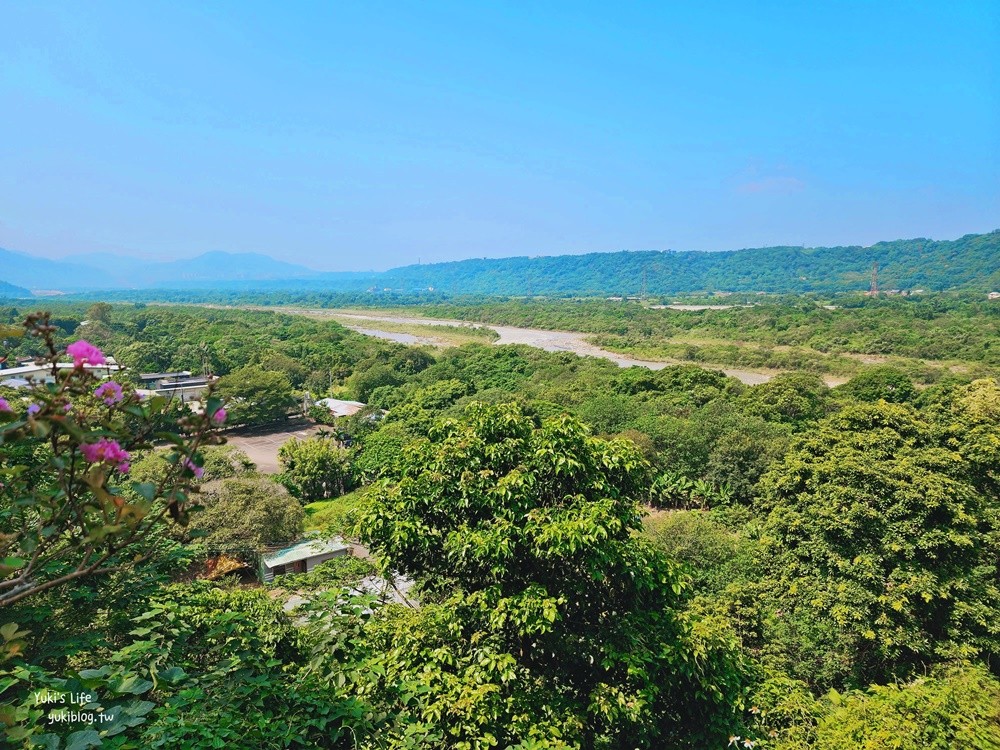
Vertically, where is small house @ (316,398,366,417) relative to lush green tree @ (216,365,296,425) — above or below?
below

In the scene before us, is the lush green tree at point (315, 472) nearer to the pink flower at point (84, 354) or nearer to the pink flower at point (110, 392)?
the pink flower at point (110, 392)

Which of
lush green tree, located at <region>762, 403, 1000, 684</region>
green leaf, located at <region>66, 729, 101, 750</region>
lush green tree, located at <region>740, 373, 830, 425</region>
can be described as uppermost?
green leaf, located at <region>66, 729, 101, 750</region>

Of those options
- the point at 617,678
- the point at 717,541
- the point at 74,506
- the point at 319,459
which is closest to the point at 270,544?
the point at 319,459

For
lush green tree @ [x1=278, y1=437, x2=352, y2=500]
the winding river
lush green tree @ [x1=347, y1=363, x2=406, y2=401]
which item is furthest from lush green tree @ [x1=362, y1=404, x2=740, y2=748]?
the winding river

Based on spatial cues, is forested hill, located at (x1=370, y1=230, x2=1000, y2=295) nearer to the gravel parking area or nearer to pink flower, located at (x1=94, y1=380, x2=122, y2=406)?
the gravel parking area

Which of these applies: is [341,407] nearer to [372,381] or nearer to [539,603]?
[372,381]

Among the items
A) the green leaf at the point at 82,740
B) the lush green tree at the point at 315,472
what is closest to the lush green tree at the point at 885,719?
the green leaf at the point at 82,740

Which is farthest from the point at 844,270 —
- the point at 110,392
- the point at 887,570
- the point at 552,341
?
the point at 110,392
